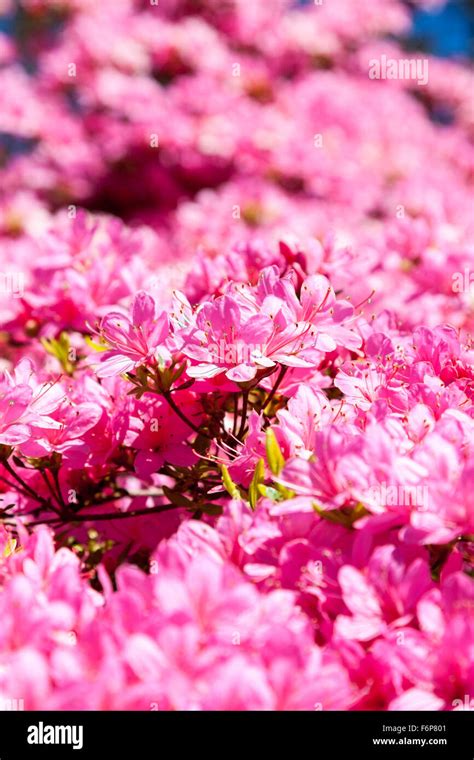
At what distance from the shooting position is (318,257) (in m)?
1.87

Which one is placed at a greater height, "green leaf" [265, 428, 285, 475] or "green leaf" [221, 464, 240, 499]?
"green leaf" [265, 428, 285, 475]

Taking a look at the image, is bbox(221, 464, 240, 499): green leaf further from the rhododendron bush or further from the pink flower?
the pink flower

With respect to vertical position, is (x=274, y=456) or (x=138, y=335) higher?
(x=138, y=335)

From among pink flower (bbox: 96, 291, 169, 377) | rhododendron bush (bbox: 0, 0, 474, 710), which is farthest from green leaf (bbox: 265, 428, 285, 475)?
pink flower (bbox: 96, 291, 169, 377)

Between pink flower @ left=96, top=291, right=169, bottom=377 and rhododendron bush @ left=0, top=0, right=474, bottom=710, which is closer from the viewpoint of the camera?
rhododendron bush @ left=0, top=0, right=474, bottom=710

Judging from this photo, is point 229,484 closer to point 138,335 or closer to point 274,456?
point 274,456

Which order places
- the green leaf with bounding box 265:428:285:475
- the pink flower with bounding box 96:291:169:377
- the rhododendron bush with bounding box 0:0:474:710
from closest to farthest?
the rhododendron bush with bounding box 0:0:474:710 → the green leaf with bounding box 265:428:285:475 → the pink flower with bounding box 96:291:169:377

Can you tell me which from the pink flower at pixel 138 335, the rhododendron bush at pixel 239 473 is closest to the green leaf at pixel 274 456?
the rhododendron bush at pixel 239 473

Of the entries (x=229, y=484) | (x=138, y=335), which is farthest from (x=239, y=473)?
(x=138, y=335)

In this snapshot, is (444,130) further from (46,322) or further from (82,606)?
(82,606)

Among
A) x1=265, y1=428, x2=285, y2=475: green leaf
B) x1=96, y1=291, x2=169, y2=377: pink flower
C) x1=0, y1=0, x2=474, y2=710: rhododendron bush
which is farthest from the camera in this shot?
x1=96, y1=291, x2=169, y2=377: pink flower

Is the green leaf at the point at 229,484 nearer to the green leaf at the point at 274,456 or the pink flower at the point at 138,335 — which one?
the green leaf at the point at 274,456

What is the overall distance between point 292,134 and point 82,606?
3921mm

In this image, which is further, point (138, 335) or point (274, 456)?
point (138, 335)
